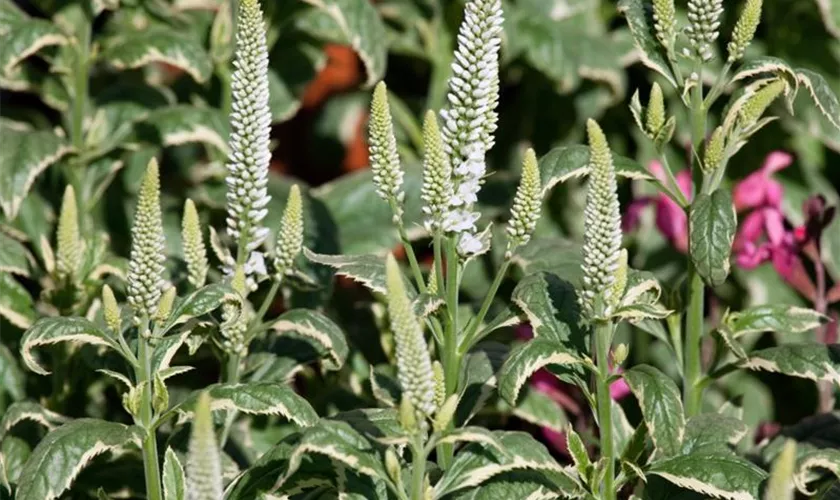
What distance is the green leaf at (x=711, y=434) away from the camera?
2.27m

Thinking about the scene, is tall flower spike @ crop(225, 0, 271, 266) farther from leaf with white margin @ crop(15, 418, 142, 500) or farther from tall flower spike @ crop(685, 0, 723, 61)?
tall flower spike @ crop(685, 0, 723, 61)

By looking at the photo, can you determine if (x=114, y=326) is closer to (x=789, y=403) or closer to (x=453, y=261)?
(x=453, y=261)

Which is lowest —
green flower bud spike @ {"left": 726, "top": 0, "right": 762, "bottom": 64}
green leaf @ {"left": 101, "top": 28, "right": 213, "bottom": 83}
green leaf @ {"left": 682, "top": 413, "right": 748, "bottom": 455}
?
green leaf @ {"left": 682, "top": 413, "right": 748, "bottom": 455}

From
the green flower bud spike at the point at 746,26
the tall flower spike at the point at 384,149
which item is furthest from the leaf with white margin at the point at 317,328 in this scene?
A: the green flower bud spike at the point at 746,26

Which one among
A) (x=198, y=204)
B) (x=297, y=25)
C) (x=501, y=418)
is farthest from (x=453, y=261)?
(x=297, y=25)

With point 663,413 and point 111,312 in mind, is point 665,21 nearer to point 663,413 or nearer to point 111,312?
point 663,413

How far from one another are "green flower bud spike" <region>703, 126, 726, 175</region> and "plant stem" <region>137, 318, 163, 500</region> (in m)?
0.95

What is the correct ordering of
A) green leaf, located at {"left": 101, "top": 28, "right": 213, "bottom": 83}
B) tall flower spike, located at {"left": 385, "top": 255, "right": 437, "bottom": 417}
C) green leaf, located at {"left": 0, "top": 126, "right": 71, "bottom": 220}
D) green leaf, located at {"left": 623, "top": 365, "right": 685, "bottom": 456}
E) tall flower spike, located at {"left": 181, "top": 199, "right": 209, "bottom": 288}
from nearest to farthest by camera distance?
tall flower spike, located at {"left": 385, "top": 255, "right": 437, "bottom": 417} → green leaf, located at {"left": 623, "top": 365, "right": 685, "bottom": 456} → tall flower spike, located at {"left": 181, "top": 199, "right": 209, "bottom": 288} → green leaf, located at {"left": 0, "top": 126, "right": 71, "bottom": 220} → green leaf, located at {"left": 101, "top": 28, "right": 213, "bottom": 83}

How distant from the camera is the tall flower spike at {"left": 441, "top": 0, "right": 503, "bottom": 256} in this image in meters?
2.05

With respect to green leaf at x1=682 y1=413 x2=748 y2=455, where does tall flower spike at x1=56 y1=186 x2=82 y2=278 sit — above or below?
above

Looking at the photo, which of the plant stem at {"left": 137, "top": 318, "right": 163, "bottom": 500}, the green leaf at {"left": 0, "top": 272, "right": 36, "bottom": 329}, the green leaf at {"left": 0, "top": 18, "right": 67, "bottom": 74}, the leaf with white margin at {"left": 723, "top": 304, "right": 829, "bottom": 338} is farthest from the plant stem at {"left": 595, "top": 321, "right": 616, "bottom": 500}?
the green leaf at {"left": 0, "top": 18, "right": 67, "bottom": 74}

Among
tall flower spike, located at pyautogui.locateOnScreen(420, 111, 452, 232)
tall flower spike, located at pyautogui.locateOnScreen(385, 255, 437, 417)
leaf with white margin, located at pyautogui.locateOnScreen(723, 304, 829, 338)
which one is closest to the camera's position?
tall flower spike, located at pyautogui.locateOnScreen(385, 255, 437, 417)

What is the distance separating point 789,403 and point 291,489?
2.01 meters

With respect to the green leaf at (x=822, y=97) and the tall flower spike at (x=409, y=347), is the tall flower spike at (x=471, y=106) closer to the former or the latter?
the tall flower spike at (x=409, y=347)
